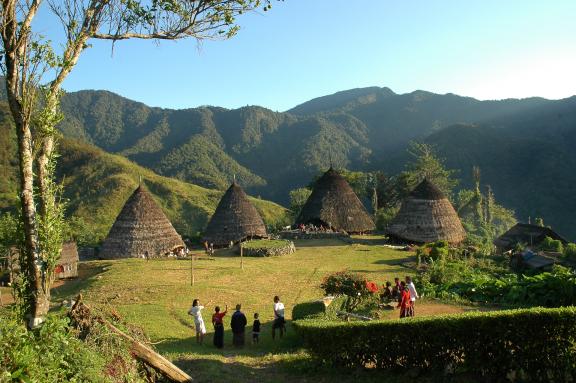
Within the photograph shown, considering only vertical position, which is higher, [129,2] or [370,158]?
[370,158]

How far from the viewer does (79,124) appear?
117750 millimetres

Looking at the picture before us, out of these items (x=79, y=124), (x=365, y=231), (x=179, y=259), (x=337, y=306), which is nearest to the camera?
(x=337, y=306)

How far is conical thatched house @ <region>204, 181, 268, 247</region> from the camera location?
32.7 m

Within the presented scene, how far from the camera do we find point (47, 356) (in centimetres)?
604

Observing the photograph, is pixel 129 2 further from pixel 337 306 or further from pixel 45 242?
pixel 337 306

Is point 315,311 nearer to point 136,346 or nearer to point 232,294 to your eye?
point 136,346

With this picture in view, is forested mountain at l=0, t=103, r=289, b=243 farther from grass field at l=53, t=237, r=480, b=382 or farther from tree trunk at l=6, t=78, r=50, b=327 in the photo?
tree trunk at l=6, t=78, r=50, b=327

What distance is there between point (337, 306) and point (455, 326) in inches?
192

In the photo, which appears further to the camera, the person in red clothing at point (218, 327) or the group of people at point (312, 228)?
the group of people at point (312, 228)

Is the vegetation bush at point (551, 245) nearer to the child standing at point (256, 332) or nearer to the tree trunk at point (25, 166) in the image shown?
the child standing at point (256, 332)

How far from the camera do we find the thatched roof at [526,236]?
31828 millimetres

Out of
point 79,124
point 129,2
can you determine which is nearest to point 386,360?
point 129,2

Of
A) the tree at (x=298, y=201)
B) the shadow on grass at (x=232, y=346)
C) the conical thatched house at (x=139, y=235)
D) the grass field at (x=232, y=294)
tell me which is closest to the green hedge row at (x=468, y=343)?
the grass field at (x=232, y=294)

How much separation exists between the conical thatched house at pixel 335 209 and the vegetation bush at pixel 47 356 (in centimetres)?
3085
